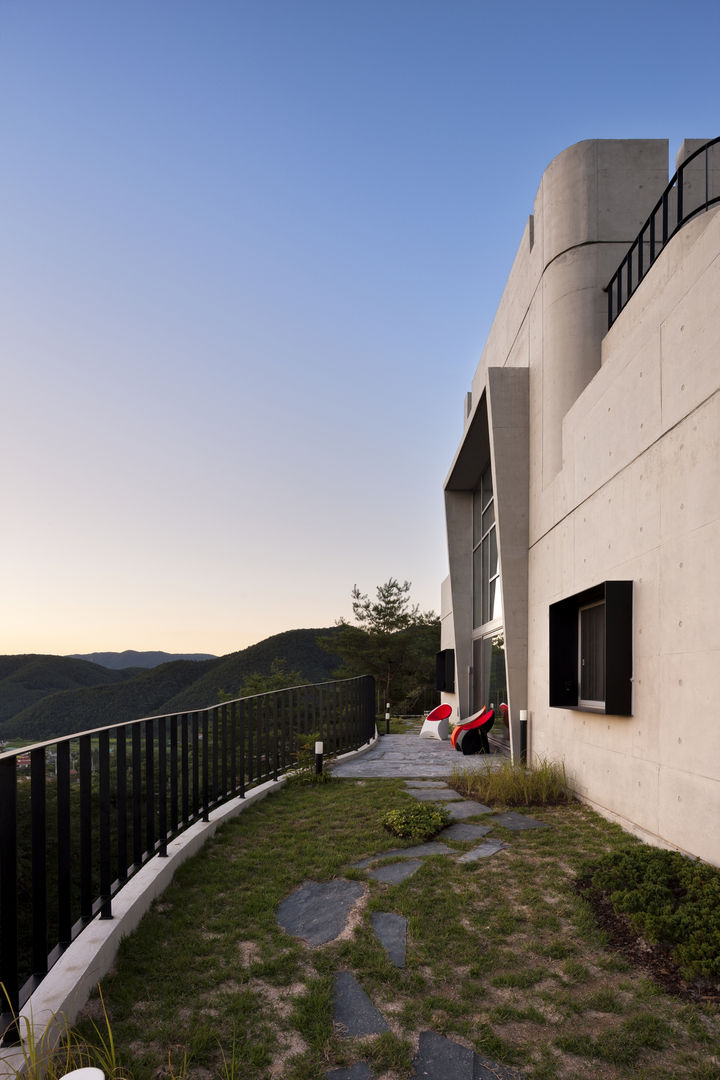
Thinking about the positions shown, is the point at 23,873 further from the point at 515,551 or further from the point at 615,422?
the point at 515,551

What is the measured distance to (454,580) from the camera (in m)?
17.3

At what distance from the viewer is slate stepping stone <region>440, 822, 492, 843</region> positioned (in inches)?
239

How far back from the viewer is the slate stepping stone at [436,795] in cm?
776

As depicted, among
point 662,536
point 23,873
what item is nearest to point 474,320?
point 662,536

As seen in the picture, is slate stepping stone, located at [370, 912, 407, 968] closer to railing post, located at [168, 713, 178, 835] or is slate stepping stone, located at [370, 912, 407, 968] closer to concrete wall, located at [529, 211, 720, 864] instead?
railing post, located at [168, 713, 178, 835]

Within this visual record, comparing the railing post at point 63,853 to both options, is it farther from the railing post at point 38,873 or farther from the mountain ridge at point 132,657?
the mountain ridge at point 132,657

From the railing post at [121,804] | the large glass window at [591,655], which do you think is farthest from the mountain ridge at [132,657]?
the railing post at [121,804]

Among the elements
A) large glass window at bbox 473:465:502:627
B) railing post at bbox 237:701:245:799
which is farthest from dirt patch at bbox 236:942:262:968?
large glass window at bbox 473:465:502:627

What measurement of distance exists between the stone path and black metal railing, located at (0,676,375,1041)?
119 centimetres

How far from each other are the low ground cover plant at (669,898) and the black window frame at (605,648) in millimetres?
1664

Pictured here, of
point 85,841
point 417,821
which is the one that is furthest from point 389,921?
point 417,821

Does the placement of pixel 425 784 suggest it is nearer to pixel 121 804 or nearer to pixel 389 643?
pixel 121 804

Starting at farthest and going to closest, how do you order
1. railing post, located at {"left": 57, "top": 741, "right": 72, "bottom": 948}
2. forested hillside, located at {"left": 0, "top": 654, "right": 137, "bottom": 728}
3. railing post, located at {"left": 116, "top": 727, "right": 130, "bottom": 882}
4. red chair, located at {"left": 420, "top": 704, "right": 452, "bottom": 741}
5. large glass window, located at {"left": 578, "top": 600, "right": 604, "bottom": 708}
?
forested hillside, located at {"left": 0, "top": 654, "right": 137, "bottom": 728} → red chair, located at {"left": 420, "top": 704, "right": 452, "bottom": 741} → large glass window, located at {"left": 578, "top": 600, "right": 604, "bottom": 708} → railing post, located at {"left": 116, "top": 727, "right": 130, "bottom": 882} → railing post, located at {"left": 57, "top": 741, "right": 72, "bottom": 948}

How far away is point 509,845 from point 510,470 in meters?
6.68
